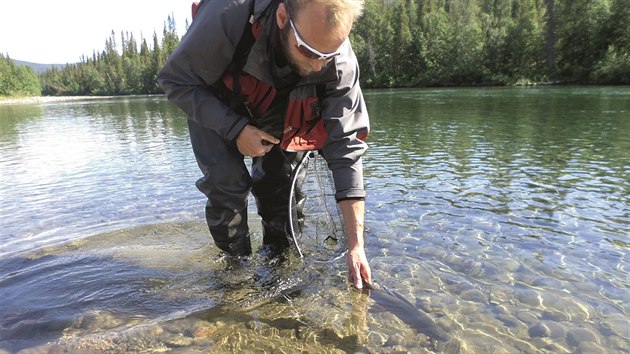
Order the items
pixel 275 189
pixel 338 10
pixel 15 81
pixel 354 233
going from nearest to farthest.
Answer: pixel 338 10 → pixel 354 233 → pixel 275 189 → pixel 15 81

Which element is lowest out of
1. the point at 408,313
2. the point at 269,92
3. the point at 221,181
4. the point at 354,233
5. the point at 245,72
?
the point at 408,313

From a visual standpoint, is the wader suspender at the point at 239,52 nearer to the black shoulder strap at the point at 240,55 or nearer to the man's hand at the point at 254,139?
the black shoulder strap at the point at 240,55

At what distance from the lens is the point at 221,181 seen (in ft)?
13.9

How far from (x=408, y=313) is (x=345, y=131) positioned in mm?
1838

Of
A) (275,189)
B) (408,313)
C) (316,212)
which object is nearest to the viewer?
(408,313)

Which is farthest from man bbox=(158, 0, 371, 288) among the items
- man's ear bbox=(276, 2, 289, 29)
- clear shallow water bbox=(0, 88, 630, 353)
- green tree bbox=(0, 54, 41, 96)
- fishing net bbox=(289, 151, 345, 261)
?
green tree bbox=(0, 54, 41, 96)

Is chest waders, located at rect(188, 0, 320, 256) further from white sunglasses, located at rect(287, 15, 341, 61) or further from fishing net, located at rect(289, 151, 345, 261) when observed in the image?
white sunglasses, located at rect(287, 15, 341, 61)

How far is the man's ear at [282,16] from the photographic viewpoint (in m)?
3.04

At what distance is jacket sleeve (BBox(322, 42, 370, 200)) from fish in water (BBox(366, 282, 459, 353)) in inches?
51.5

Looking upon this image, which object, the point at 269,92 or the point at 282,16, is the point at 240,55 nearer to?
the point at 269,92

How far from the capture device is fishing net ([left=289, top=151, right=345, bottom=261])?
500 cm

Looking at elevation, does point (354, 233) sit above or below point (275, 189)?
below

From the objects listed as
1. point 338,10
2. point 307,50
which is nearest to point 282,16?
point 307,50

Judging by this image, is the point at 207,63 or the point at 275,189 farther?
the point at 275,189
